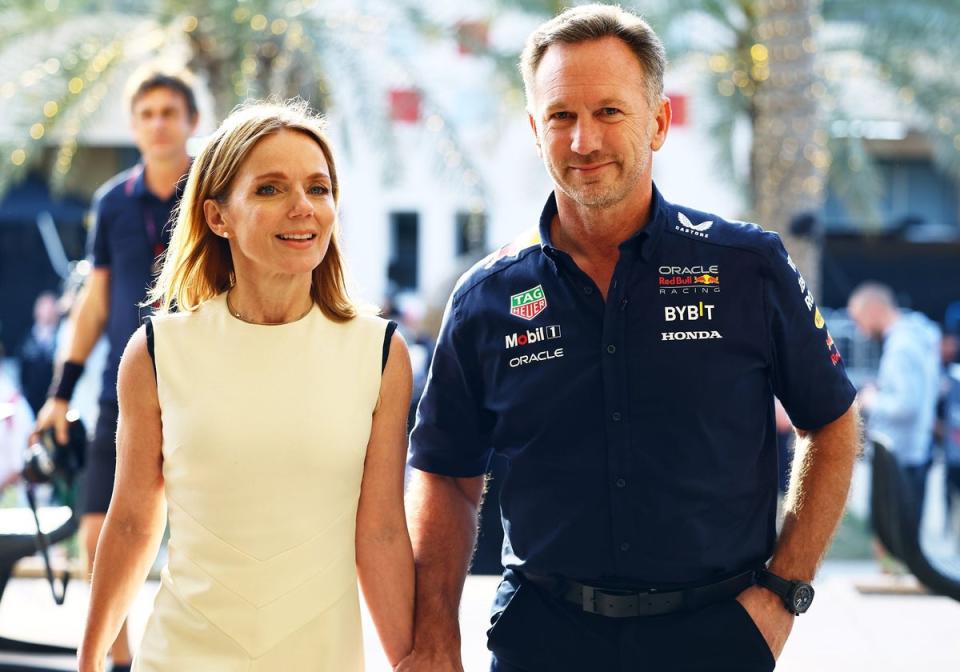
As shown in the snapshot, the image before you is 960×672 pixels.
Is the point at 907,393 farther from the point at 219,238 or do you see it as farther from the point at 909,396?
the point at 219,238

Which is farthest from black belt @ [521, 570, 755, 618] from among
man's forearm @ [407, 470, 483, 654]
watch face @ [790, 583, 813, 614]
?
man's forearm @ [407, 470, 483, 654]

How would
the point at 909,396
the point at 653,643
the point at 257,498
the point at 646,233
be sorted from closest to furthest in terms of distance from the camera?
the point at 257,498, the point at 653,643, the point at 646,233, the point at 909,396

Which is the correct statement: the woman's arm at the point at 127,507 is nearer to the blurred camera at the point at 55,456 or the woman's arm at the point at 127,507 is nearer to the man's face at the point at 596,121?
the man's face at the point at 596,121

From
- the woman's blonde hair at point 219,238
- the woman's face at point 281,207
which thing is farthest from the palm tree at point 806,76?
the woman's face at point 281,207

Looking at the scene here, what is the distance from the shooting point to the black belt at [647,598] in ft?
7.59

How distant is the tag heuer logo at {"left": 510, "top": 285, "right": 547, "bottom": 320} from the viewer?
2.44 m

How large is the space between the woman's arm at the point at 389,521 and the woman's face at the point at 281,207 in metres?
0.26

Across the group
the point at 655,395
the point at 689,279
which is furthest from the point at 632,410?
the point at 689,279

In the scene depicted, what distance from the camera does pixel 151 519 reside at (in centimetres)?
227

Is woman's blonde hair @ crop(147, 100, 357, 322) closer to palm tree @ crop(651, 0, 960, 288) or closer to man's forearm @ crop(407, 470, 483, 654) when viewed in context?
man's forearm @ crop(407, 470, 483, 654)

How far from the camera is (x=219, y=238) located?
A: 8.00 feet

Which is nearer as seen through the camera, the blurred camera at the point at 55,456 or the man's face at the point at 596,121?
the man's face at the point at 596,121

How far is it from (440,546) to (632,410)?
51 cm

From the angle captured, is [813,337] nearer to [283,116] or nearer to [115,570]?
[283,116]
